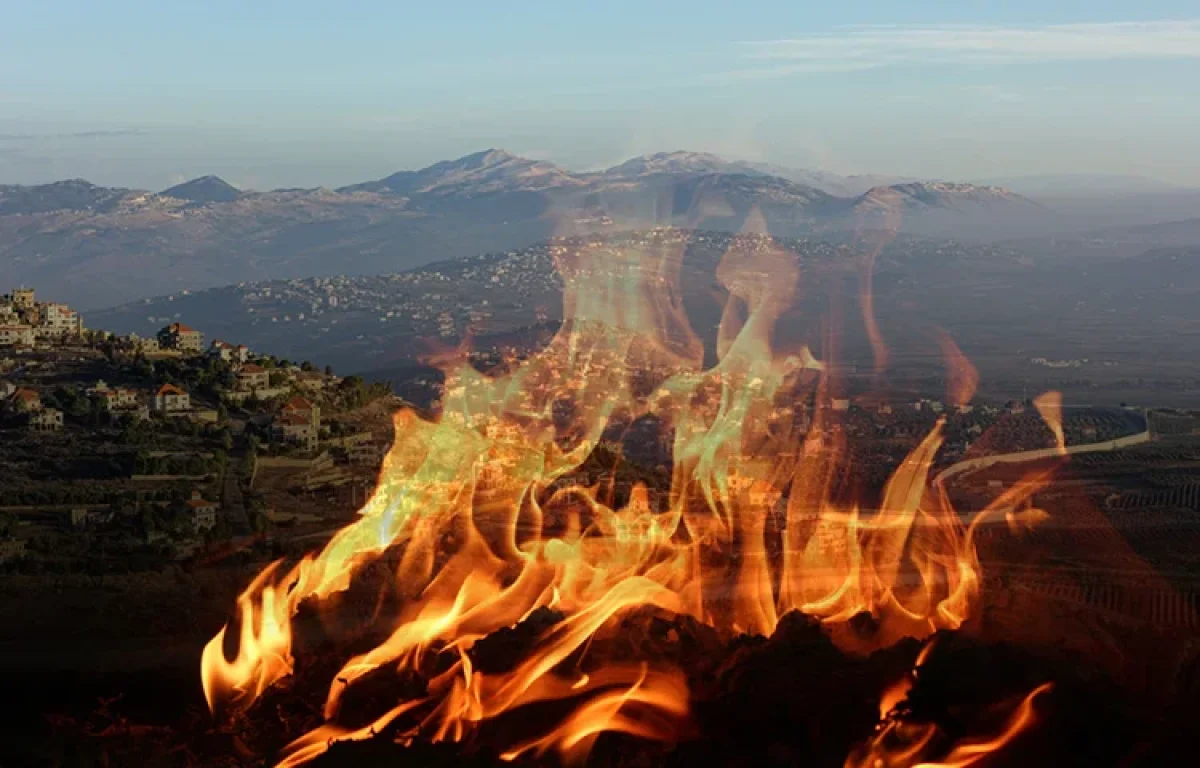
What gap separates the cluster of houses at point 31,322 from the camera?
38.1m

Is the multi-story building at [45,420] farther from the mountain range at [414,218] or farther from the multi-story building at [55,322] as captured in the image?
the mountain range at [414,218]

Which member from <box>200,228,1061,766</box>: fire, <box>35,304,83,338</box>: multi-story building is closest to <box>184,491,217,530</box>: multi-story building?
<box>200,228,1061,766</box>: fire

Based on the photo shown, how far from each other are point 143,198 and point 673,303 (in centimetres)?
12366

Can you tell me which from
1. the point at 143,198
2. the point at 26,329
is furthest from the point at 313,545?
the point at 143,198

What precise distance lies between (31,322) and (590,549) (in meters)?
22.3

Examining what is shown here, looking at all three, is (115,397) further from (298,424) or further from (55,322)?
(55,322)

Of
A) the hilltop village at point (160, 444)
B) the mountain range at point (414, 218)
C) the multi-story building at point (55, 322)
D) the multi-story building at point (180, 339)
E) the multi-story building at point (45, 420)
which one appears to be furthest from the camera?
the mountain range at point (414, 218)

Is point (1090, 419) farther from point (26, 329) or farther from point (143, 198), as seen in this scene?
point (143, 198)

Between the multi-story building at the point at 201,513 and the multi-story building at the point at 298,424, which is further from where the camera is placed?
the multi-story building at the point at 298,424

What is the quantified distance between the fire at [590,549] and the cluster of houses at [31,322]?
Answer: 9.66 meters

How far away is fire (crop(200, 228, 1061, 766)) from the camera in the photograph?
560 inches

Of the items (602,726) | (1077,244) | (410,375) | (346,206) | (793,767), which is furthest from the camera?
(346,206)

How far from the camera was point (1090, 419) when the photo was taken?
46.8m

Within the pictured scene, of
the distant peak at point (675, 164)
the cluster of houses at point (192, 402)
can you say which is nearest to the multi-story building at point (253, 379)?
the cluster of houses at point (192, 402)
